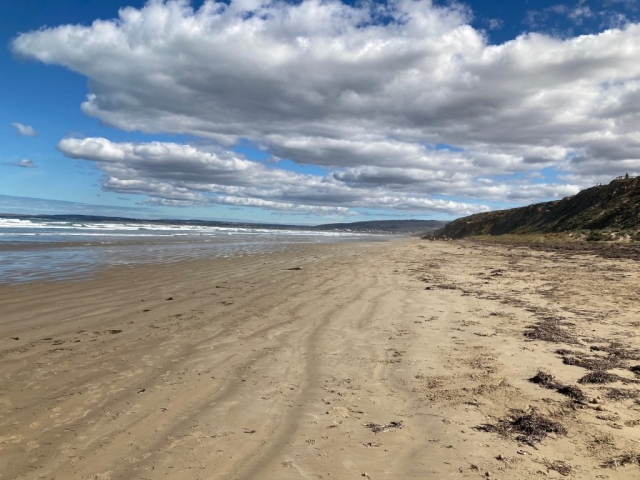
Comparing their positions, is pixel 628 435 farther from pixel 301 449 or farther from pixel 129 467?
pixel 129 467

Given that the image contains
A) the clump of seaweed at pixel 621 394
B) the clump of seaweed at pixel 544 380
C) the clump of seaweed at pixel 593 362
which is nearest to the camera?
the clump of seaweed at pixel 621 394

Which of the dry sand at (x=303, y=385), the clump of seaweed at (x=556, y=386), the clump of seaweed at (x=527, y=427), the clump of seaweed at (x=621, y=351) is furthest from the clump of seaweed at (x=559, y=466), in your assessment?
the clump of seaweed at (x=621, y=351)

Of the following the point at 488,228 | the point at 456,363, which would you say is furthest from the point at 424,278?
the point at 488,228

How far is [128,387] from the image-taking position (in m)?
4.58

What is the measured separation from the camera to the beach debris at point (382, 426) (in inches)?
143

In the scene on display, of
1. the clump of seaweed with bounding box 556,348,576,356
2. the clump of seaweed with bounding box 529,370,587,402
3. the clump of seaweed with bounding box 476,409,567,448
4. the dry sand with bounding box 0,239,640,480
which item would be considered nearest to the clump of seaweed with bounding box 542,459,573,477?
the dry sand with bounding box 0,239,640,480

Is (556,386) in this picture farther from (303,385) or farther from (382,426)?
(303,385)

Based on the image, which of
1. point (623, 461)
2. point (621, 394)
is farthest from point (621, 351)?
point (623, 461)

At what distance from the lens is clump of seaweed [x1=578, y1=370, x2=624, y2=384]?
461 centimetres

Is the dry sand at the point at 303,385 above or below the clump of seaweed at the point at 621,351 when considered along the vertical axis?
below

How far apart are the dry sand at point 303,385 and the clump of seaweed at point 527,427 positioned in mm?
56

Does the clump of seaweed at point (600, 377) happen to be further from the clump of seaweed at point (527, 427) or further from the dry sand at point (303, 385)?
the clump of seaweed at point (527, 427)

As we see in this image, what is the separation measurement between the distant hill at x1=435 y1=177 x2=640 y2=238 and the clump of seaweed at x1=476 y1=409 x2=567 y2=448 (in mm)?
29446

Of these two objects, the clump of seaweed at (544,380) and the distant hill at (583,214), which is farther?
the distant hill at (583,214)
